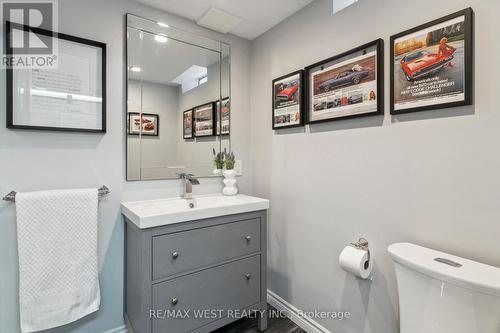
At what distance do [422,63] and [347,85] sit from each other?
399 millimetres

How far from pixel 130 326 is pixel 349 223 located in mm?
1555

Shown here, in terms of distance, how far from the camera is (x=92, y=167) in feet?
5.35

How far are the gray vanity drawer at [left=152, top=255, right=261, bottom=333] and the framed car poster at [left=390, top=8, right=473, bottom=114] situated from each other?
1354mm

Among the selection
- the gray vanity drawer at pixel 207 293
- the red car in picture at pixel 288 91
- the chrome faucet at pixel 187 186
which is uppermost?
the red car in picture at pixel 288 91

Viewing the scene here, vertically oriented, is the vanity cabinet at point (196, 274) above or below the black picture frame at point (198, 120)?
below

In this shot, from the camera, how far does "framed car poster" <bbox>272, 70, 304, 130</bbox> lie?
1.85 metres

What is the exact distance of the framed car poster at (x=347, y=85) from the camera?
1401 millimetres

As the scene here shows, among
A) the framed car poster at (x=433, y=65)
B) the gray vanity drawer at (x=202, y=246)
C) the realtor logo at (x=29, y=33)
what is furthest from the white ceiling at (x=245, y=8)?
the gray vanity drawer at (x=202, y=246)

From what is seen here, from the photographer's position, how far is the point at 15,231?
1417 millimetres

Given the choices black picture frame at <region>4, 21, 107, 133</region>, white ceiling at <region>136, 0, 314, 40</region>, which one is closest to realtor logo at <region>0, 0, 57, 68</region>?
black picture frame at <region>4, 21, 107, 133</region>

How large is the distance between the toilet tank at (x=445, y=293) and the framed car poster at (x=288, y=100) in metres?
1.09

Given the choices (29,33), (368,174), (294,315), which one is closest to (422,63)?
(368,174)

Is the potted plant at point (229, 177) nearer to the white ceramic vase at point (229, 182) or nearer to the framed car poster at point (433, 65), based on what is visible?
the white ceramic vase at point (229, 182)

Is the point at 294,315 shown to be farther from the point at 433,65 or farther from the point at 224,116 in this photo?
the point at 433,65
